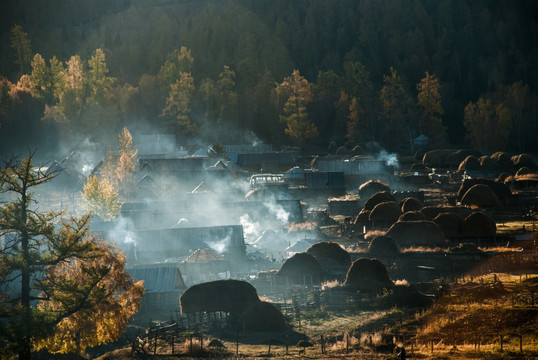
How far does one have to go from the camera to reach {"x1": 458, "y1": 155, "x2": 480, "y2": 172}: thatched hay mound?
8519 cm

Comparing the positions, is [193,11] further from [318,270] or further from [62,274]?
[62,274]

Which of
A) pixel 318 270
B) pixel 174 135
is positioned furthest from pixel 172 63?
pixel 318 270

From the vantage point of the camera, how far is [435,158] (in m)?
95.6

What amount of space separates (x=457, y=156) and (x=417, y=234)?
162 feet

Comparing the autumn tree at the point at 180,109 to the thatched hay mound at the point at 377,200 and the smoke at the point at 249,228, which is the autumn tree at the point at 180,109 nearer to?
the smoke at the point at 249,228

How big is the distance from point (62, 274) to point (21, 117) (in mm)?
91289

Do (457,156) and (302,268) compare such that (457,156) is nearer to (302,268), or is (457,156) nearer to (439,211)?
(439,211)

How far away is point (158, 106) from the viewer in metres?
125

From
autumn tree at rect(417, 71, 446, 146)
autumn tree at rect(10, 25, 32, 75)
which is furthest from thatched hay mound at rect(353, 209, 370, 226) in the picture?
autumn tree at rect(10, 25, 32, 75)

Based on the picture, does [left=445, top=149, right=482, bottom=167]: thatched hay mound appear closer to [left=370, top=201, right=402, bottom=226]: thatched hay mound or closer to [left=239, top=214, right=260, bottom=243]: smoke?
[left=370, top=201, right=402, bottom=226]: thatched hay mound

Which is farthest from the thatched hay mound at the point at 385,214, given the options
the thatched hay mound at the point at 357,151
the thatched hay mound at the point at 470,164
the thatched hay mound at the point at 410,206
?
the thatched hay mound at the point at 357,151

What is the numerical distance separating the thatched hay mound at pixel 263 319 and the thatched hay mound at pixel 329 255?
11.0 meters

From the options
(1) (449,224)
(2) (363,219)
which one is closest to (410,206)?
(2) (363,219)

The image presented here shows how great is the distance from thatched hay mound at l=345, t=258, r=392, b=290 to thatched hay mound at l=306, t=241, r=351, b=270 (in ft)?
13.9
